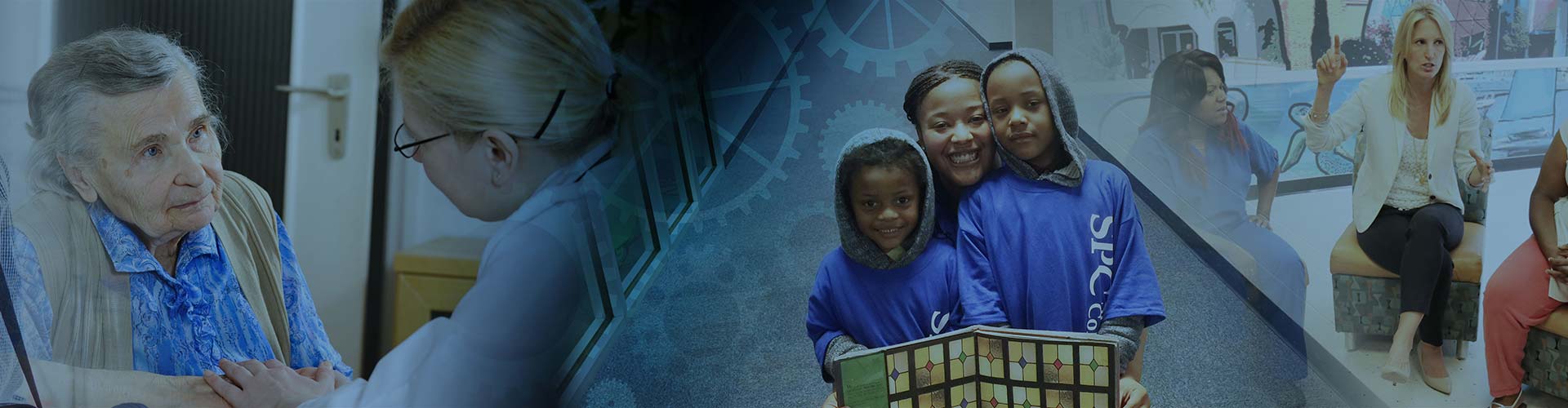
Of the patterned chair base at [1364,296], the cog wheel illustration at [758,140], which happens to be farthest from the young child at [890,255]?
the patterned chair base at [1364,296]

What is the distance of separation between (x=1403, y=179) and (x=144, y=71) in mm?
2663

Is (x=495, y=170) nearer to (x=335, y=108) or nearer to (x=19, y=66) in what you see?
(x=335, y=108)

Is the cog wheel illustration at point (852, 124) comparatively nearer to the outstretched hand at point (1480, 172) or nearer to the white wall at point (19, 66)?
the outstretched hand at point (1480, 172)

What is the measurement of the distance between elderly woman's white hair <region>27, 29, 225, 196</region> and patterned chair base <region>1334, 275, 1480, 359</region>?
2.49m

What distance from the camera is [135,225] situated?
2092 mm

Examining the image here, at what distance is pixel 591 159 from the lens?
8.16 ft

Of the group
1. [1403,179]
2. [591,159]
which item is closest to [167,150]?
[591,159]

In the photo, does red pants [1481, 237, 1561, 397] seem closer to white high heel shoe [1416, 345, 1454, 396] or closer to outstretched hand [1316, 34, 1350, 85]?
white high heel shoe [1416, 345, 1454, 396]

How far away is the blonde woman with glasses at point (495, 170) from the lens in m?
2.18

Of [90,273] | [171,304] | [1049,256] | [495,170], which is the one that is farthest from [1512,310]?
[90,273]

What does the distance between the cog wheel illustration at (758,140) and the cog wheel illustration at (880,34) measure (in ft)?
0.30

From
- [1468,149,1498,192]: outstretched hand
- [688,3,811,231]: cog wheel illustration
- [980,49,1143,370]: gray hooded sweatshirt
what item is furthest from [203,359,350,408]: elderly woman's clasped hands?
[1468,149,1498,192]: outstretched hand

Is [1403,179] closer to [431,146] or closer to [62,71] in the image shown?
[431,146]

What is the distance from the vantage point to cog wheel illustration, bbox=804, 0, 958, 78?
2.60m
